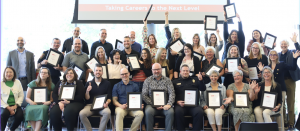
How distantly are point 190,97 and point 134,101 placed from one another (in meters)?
1.02

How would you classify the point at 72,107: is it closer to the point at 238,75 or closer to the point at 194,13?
the point at 238,75

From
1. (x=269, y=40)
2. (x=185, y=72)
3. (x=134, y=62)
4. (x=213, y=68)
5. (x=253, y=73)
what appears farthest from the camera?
(x=269, y=40)

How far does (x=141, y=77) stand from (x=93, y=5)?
9.55 feet

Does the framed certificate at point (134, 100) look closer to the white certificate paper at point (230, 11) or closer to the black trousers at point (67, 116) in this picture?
the black trousers at point (67, 116)

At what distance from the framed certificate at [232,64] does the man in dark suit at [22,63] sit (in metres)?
4.13

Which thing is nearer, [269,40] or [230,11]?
[269,40]

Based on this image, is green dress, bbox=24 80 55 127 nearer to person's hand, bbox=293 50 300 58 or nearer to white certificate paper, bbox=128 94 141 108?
white certificate paper, bbox=128 94 141 108

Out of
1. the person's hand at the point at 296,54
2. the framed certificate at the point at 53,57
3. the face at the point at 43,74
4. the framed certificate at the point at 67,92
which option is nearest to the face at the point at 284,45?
the person's hand at the point at 296,54

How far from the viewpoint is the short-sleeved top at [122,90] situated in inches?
196

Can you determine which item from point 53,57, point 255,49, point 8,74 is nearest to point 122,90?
point 53,57

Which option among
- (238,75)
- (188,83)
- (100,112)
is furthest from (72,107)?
(238,75)

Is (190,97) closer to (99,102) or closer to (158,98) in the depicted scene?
(158,98)

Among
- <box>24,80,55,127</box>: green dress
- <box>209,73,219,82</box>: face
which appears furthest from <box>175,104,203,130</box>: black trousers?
<box>24,80,55,127</box>: green dress

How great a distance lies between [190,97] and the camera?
485cm
